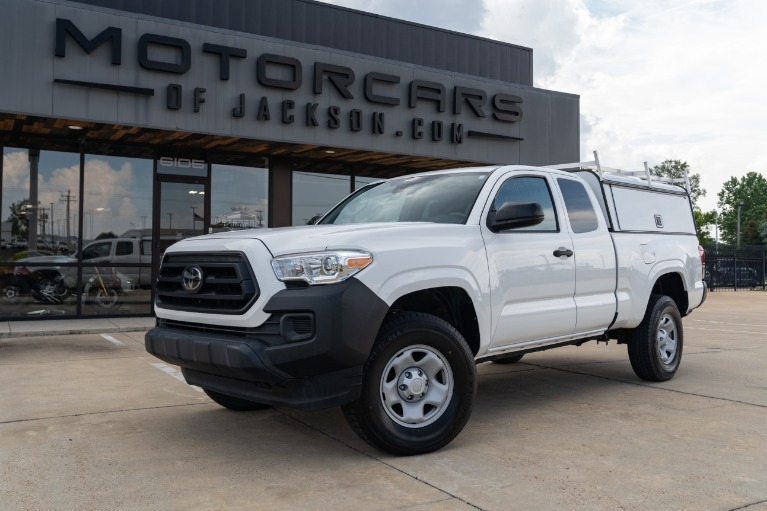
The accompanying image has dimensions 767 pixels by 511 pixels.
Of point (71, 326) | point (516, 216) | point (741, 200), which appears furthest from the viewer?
point (741, 200)

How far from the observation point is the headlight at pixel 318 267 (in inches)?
159

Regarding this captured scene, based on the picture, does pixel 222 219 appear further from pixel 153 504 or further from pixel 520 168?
pixel 153 504

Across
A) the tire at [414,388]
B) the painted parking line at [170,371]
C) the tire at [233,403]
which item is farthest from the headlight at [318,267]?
the painted parking line at [170,371]

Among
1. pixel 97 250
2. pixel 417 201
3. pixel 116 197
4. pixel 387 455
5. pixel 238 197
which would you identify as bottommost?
pixel 387 455

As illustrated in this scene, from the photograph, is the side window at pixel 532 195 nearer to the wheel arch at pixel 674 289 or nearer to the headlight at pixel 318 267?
the headlight at pixel 318 267

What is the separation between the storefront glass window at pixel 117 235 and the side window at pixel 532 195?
10.1m

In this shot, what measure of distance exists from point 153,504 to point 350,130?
11.0 m

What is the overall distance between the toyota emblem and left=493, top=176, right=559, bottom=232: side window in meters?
2.27

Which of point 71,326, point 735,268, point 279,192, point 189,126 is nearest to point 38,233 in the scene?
point 71,326

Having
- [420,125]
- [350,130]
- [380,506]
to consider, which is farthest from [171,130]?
[380,506]

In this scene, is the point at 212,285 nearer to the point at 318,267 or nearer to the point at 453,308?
the point at 318,267

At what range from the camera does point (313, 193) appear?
51.4ft

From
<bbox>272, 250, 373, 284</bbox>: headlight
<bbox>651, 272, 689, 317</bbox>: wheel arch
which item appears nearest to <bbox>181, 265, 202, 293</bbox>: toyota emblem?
<bbox>272, 250, 373, 284</bbox>: headlight

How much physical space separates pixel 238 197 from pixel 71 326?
4489 mm
